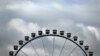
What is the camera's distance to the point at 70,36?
96.1 m

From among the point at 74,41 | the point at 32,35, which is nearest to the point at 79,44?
the point at 74,41

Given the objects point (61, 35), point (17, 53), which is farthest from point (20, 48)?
point (61, 35)

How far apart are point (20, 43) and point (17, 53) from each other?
204cm

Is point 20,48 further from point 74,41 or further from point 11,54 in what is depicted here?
point 74,41

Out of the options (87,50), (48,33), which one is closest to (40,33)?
(48,33)

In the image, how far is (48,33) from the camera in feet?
313

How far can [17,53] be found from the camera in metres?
94.7

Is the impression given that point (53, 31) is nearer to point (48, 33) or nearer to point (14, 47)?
point (48, 33)

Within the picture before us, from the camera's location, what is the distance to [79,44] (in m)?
95.2

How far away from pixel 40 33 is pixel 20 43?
3831mm

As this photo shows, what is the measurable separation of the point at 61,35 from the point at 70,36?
1755mm

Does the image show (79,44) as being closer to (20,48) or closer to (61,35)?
(61,35)

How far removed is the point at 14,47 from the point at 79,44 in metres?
11.0

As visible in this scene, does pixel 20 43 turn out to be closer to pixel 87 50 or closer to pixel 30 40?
pixel 30 40
